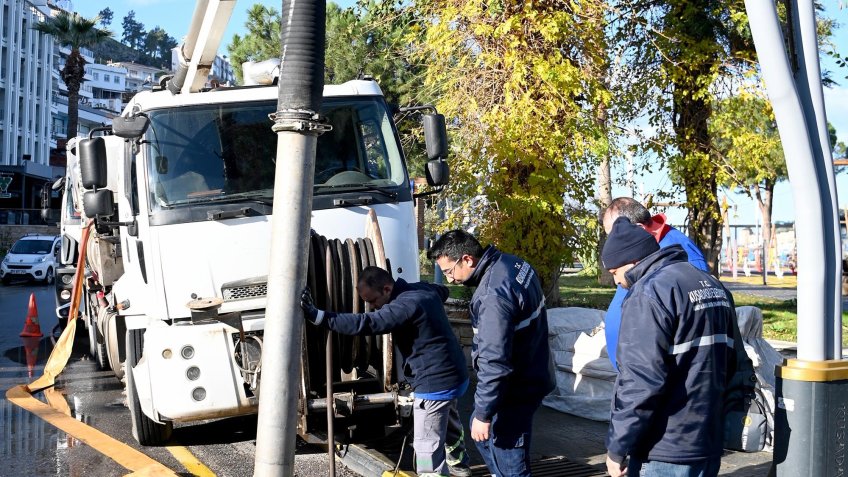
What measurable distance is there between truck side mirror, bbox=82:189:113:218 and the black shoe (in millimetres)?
3348

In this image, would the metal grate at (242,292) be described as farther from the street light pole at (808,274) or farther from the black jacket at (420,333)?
the street light pole at (808,274)

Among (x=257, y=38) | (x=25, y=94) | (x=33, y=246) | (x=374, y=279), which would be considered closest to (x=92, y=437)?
(x=374, y=279)

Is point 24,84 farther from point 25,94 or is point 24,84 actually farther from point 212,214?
point 212,214

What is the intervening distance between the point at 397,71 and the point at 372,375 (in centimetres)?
1432

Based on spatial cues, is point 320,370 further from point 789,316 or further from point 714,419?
point 789,316

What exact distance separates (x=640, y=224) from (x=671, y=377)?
2058 millimetres

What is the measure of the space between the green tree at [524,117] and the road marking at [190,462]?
4461mm

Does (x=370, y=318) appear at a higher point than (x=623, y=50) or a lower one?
lower

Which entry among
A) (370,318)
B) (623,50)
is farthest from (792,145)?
(623,50)

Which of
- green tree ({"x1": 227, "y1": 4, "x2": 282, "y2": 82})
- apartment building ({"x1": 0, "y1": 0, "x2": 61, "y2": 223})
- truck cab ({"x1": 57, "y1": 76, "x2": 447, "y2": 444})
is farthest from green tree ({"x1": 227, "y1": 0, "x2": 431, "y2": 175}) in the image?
apartment building ({"x1": 0, "y1": 0, "x2": 61, "y2": 223})

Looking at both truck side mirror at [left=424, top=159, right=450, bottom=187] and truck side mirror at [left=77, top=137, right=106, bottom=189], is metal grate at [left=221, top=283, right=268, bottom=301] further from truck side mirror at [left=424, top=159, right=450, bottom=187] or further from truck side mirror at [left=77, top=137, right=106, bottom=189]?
truck side mirror at [left=424, top=159, right=450, bottom=187]

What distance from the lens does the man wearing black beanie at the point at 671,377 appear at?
368 cm

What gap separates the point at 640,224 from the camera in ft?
18.7

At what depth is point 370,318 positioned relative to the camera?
215 inches
